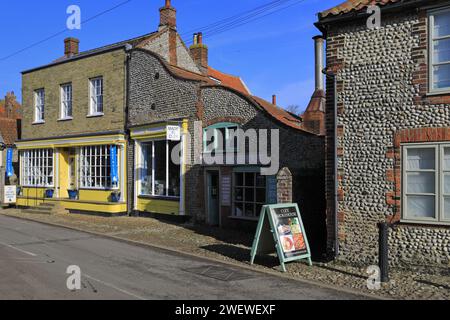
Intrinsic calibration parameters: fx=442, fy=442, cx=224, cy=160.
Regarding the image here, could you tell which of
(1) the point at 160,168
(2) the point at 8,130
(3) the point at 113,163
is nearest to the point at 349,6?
(1) the point at 160,168

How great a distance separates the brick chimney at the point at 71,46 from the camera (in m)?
26.4

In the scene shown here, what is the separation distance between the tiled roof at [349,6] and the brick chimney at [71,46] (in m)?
20.2

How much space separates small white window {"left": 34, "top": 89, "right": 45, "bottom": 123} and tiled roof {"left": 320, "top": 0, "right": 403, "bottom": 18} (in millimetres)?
18447

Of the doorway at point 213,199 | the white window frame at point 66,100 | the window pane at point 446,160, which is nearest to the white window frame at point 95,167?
the white window frame at point 66,100

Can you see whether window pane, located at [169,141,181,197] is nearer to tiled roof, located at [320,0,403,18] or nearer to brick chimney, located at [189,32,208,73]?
brick chimney, located at [189,32,208,73]

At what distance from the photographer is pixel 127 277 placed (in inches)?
332

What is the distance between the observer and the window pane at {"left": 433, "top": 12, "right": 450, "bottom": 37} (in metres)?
8.86

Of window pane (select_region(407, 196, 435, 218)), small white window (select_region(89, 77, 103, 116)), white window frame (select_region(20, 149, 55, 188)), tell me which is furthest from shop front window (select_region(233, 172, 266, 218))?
white window frame (select_region(20, 149, 55, 188))

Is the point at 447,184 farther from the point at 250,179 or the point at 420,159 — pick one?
the point at 250,179

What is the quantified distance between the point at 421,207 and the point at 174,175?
9.95 meters

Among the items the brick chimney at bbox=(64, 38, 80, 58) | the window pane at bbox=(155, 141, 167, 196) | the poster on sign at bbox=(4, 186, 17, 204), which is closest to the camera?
the window pane at bbox=(155, 141, 167, 196)

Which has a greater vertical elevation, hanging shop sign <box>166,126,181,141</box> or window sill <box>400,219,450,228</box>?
hanging shop sign <box>166,126,181,141</box>

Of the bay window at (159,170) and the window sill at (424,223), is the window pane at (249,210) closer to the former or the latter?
the bay window at (159,170)
